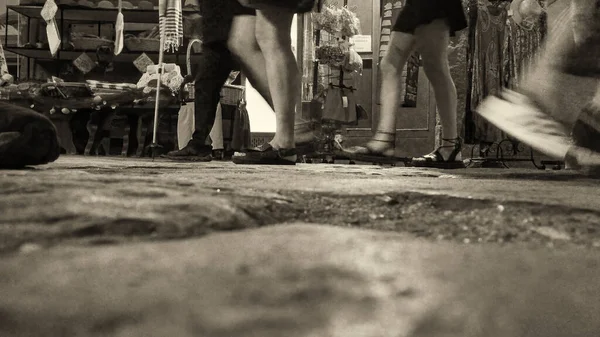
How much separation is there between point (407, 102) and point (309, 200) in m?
4.16

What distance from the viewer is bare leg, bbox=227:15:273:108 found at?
2367 millimetres

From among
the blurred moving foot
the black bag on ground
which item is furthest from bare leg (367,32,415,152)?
the black bag on ground

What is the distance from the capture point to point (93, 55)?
6.36m

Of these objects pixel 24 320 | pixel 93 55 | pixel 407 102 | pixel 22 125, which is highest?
pixel 93 55

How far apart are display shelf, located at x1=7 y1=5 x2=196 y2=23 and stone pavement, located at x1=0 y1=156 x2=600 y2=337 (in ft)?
20.1

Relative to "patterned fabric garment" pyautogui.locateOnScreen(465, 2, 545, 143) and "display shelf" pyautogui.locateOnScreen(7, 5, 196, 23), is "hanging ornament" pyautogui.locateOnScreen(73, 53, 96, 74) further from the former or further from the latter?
"patterned fabric garment" pyautogui.locateOnScreen(465, 2, 545, 143)

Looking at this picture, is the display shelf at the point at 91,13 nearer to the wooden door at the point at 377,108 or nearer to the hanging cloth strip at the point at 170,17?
the wooden door at the point at 377,108

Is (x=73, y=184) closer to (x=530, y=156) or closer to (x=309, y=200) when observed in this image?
(x=309, y=200)

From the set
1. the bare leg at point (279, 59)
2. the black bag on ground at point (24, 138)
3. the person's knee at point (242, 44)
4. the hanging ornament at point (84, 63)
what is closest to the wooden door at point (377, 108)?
the hanging ornament at point (84, 63)

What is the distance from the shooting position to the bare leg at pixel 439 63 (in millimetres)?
2555

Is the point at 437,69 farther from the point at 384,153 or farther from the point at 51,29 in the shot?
the point at 51,29

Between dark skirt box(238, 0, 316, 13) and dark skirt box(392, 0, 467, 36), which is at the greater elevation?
dark skirt box(392, 0, 467, 36)

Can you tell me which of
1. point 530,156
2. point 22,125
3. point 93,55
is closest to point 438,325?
point 22,125

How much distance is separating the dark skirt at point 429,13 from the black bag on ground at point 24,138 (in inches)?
67.7
